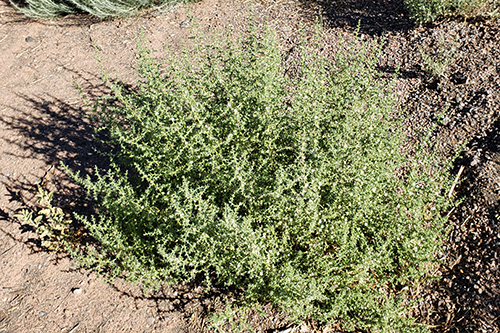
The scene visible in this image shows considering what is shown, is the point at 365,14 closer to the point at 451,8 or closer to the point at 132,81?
the point at 451,8

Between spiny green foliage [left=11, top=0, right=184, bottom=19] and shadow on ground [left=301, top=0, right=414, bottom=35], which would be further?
spiny green foliage [left=11, top=0, right=184, bottom=19]

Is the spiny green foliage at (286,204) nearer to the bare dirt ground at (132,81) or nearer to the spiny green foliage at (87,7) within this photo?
the bare dirt ground at (132,81)

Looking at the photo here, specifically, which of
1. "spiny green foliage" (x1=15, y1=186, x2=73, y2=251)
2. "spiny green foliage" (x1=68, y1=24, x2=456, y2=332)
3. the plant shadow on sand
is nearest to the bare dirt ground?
the plant shadow on sand

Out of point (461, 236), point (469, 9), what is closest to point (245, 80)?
point (461, 236)

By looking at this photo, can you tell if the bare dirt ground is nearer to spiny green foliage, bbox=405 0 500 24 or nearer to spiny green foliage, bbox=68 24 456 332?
spiny green foliage, bbox=405 0 500 24

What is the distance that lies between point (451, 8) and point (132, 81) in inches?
155

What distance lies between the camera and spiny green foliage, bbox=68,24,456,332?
7.95 feet

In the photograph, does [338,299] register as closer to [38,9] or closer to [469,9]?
[469,9]

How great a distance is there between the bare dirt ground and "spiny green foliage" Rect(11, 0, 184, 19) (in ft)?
0.44

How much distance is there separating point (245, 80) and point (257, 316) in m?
1.75

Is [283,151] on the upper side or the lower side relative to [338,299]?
upper

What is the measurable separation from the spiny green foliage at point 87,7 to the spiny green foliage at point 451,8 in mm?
3478

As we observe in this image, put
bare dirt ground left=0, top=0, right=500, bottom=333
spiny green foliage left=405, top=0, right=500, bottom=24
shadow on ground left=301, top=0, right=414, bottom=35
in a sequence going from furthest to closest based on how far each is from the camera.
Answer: shadow on ground left=301, top=0, right=414, bottom=35, spiny green foliage left=405, top=0, right=500, bottom=24, bare dirt ground left=0, top=0, right=500, bottom=333

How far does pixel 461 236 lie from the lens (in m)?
3.01
